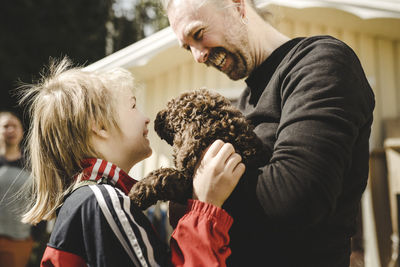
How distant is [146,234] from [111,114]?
0.71 metres

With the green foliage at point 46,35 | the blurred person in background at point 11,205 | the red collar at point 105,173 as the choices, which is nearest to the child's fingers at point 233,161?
the red collar at point 105,173

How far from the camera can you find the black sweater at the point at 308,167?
1.15m

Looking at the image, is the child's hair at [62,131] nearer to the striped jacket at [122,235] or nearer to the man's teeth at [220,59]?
the striped jacket at [122,235]

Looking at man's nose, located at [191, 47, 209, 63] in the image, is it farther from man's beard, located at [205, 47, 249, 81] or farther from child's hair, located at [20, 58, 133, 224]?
child's hair, located at [20, 58, 133, 224]

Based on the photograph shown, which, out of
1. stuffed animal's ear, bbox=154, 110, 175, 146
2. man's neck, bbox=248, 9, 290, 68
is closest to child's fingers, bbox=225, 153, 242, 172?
stuffed animal's ear, bbox=154, 110, 175, 146

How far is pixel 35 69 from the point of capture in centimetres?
1364

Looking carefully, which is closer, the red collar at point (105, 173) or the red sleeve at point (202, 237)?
the red sleeve at point (202, 237)

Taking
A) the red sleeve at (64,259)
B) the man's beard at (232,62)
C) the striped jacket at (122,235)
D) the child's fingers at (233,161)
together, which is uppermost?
the man's beard at (232,62)

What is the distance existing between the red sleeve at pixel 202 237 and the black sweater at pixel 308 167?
0.11 m

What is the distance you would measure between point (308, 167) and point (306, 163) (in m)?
0.01

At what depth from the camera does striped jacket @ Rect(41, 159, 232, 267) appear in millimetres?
1220

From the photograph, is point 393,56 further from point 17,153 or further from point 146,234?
point 17,153

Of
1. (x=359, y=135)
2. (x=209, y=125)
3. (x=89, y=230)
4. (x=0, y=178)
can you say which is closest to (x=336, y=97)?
(x=359, y=135)

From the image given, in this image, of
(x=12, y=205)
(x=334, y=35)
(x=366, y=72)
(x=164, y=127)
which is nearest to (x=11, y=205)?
(x=12, y=205)
